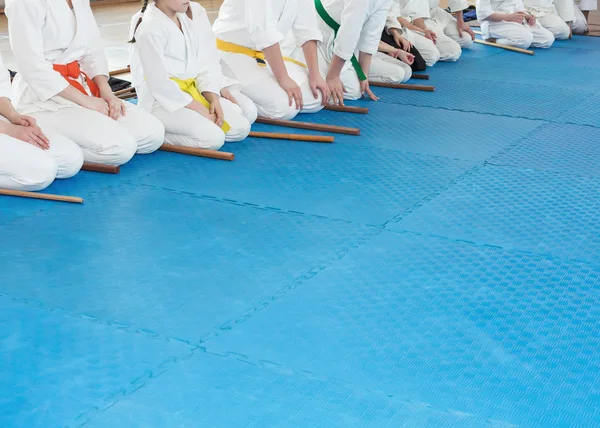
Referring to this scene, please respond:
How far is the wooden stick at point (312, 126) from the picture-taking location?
4641 mm

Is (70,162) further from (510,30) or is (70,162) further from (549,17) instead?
(549,17)

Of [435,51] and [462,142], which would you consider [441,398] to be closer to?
[462,142]

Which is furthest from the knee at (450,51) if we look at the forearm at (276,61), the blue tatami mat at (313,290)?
the blue tatami mat at (313,290)

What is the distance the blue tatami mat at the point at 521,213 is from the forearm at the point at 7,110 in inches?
69.9

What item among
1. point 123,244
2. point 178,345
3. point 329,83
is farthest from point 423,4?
point 178,345

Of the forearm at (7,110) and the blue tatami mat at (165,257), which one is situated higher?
the forearm at (7,110)

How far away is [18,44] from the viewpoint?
3746 millimetres

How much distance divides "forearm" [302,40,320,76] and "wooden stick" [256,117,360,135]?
44cm

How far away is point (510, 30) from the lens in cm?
786

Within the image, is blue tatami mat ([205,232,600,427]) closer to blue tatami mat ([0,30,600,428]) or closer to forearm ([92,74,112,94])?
blue tatami mat ([0,30,600,428])

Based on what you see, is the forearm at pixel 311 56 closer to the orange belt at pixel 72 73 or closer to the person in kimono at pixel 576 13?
the orange belt at pixel 72 73

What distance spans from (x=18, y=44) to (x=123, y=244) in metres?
1.32

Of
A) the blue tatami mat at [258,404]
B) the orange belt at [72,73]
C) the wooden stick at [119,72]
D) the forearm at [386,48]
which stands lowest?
the wooden stick at [119,72]

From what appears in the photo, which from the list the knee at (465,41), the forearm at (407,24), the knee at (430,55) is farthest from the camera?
the knee at (465,41)
